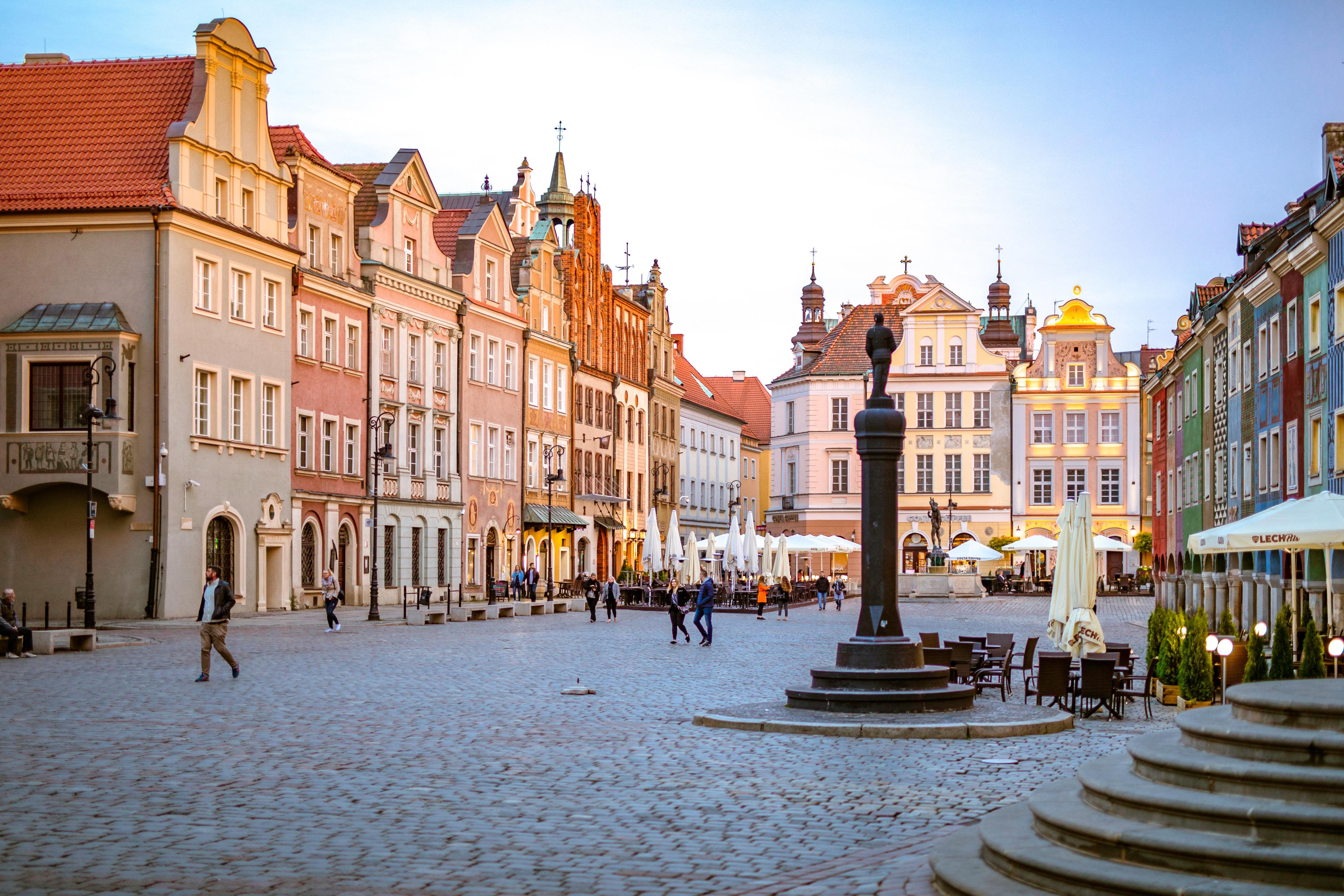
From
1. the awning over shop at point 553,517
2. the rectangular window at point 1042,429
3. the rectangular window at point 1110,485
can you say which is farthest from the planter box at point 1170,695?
the rectangular window at point 1042,429

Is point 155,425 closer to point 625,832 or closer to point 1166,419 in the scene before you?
point 625,832

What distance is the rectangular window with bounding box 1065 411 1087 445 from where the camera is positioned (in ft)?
284

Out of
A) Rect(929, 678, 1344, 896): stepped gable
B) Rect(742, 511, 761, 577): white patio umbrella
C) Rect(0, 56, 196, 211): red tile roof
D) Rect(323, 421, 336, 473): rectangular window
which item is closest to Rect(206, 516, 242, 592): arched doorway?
Rect(323, 421, 336, 473): rectangular window

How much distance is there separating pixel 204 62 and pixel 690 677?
92.1 feet

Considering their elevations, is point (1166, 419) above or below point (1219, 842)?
above

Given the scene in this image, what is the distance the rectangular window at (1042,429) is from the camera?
87.2 m

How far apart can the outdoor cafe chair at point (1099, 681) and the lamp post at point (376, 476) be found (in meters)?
27.8

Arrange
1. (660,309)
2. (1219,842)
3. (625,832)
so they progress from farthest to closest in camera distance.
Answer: (660,309)
(625,832)
(1219,842)

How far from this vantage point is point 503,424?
220ft

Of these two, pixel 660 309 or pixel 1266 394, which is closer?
pixel 1266 394

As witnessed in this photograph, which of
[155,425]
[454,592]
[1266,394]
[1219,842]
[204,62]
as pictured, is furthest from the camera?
[454,592]

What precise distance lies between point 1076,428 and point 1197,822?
80.3 meters

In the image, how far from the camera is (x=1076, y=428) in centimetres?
8681

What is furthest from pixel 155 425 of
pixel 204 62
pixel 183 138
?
pixel 204 62
